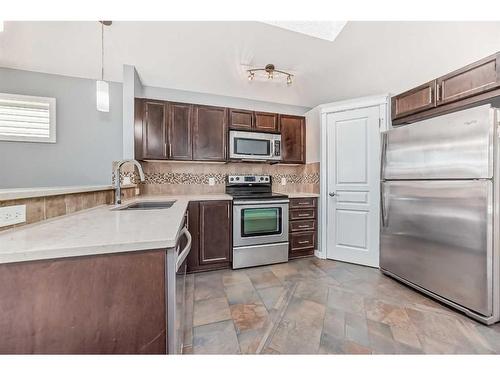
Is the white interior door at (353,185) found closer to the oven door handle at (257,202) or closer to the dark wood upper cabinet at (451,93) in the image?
the dark wood upper cabinet at (451,93)

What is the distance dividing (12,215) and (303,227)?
275 centimetres

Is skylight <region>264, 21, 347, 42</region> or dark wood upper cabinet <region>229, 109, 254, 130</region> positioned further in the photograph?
dark wood upper cabinet <region>229, 109, 254, 130</region>

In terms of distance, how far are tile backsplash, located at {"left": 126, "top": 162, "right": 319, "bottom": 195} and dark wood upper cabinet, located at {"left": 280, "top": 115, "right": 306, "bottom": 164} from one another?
0.28 meters

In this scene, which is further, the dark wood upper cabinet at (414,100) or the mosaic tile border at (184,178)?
the mosaic tile border at (184,178)

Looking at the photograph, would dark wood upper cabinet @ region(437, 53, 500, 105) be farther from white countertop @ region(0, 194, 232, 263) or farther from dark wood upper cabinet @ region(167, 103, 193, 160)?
dark wood upper cabinet @ region(167, 103, 193, 160)

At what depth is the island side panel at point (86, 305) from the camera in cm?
69

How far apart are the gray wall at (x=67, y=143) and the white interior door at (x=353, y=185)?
9.61 feet

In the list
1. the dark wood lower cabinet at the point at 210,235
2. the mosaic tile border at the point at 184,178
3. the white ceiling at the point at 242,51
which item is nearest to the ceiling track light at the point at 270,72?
the white ceiling at the point at 242,51

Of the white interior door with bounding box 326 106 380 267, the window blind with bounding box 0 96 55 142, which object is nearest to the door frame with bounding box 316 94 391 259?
the white interior door with bounding box 326 106 380 267

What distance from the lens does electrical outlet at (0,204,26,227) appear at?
0.89 meters

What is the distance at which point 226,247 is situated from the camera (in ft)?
8.66

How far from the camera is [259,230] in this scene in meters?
2.74

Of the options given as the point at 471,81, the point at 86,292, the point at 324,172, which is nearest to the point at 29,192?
the point at 86,292

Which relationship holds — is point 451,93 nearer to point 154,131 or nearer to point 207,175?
point 207,175
